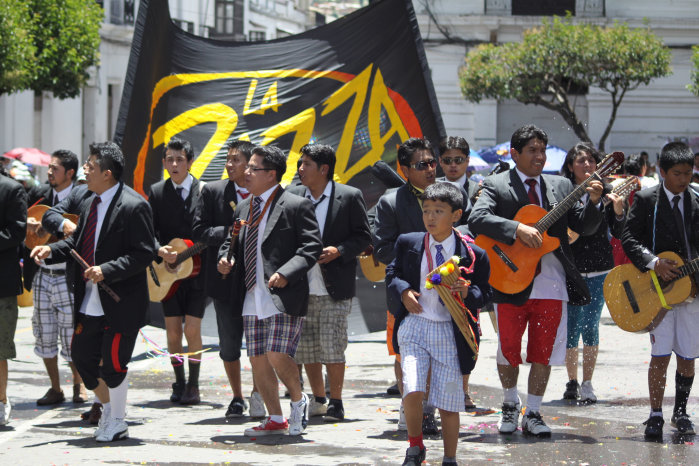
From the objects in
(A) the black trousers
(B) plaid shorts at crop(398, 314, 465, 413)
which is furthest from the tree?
(B) plaid shorts at crop(398, 314, 465, 413)

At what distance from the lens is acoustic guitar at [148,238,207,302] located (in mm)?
8867

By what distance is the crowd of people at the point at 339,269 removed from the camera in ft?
21.0

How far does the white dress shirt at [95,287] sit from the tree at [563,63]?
88.5 feet

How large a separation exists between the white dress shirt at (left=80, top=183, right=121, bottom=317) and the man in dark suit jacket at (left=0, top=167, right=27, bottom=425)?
2.93 ft

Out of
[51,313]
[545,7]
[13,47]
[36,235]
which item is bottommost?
[51,313]

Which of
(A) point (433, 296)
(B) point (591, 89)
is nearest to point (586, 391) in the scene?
(A) point (433, 296)

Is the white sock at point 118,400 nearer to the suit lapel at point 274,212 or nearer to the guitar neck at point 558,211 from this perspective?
the suit lapel at point 274,212

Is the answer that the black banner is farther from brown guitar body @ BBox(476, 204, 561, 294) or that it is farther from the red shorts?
the red shorts

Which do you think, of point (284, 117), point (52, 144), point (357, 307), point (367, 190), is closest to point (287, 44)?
point (284, 117)

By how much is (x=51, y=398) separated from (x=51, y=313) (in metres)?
0.64

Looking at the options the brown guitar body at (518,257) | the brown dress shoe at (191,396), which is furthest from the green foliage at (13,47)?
the brown guitar body at (518,257)

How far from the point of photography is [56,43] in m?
31.6

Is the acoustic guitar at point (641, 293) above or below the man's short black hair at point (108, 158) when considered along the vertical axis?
below

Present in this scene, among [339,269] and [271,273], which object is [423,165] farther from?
[271,273]
